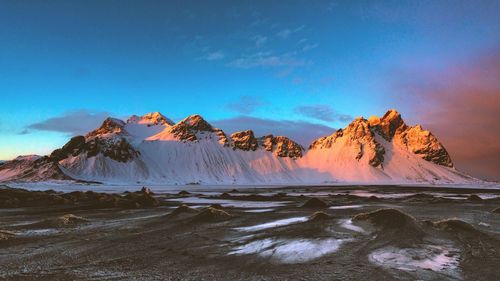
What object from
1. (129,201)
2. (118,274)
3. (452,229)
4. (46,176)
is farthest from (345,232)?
(46,176)

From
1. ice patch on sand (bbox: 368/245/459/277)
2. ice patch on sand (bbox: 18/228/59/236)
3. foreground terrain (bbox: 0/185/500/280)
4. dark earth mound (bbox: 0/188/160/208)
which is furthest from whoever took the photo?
dark earth mound (bbox: 0/188/160/208)

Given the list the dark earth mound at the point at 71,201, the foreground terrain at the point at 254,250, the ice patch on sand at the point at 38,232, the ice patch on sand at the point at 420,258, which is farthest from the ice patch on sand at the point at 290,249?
the dark earth mound at the point at 71,201

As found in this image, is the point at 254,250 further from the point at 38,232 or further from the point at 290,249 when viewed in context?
the point at 38,232

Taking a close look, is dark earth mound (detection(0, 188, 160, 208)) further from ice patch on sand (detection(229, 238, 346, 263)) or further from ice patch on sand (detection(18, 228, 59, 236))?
ice patch on sand (detection(229, 238, 346, 263))

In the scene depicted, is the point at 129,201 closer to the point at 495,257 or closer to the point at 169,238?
the point at 169,238

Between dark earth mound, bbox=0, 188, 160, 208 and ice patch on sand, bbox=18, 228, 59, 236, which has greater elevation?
dark earth mound, bbox=0, 188, 160, 208

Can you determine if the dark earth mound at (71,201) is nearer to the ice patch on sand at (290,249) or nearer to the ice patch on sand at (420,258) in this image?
the ice patch on sand at (290,249)

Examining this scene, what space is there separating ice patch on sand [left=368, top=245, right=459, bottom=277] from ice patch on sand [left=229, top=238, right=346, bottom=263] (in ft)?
6.77

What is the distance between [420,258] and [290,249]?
482cm

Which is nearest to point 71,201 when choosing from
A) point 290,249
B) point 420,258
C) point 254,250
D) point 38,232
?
→ point 38,232

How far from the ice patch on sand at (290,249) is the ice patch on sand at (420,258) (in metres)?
2.06

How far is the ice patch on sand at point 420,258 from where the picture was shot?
1205 cm

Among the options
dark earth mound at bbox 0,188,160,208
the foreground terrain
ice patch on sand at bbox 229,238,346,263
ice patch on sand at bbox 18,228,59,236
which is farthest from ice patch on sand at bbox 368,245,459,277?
dark earth mound at bbox 0,188,160,208

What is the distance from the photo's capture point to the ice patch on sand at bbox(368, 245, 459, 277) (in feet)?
39.5
